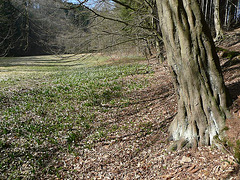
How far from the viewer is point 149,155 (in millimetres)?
4832

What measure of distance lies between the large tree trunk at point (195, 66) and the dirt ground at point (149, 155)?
32 cm

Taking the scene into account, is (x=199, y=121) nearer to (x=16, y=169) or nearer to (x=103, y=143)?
(x=103, y=143)

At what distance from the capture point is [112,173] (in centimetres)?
464

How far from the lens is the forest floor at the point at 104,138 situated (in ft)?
12.6

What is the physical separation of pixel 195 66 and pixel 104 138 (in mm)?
3734

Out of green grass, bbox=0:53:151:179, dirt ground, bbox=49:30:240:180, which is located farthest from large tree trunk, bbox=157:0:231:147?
green grass, bbox=0:53:151:179

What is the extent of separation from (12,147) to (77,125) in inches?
87.9

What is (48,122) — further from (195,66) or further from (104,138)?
(195,66)

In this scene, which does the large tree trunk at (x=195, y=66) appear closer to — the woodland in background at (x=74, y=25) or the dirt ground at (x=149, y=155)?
the dirt ground at (x=149, y=155)

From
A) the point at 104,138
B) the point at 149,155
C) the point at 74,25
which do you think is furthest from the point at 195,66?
the point at 74,25

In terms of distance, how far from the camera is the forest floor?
3855 mm

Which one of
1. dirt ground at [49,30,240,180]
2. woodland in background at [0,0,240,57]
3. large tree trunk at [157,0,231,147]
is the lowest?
dirt ground at [49,30,240,180]

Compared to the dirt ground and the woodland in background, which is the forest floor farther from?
the woodland in background

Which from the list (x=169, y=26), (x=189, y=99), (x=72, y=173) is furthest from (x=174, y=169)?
(x=169, y=26)
